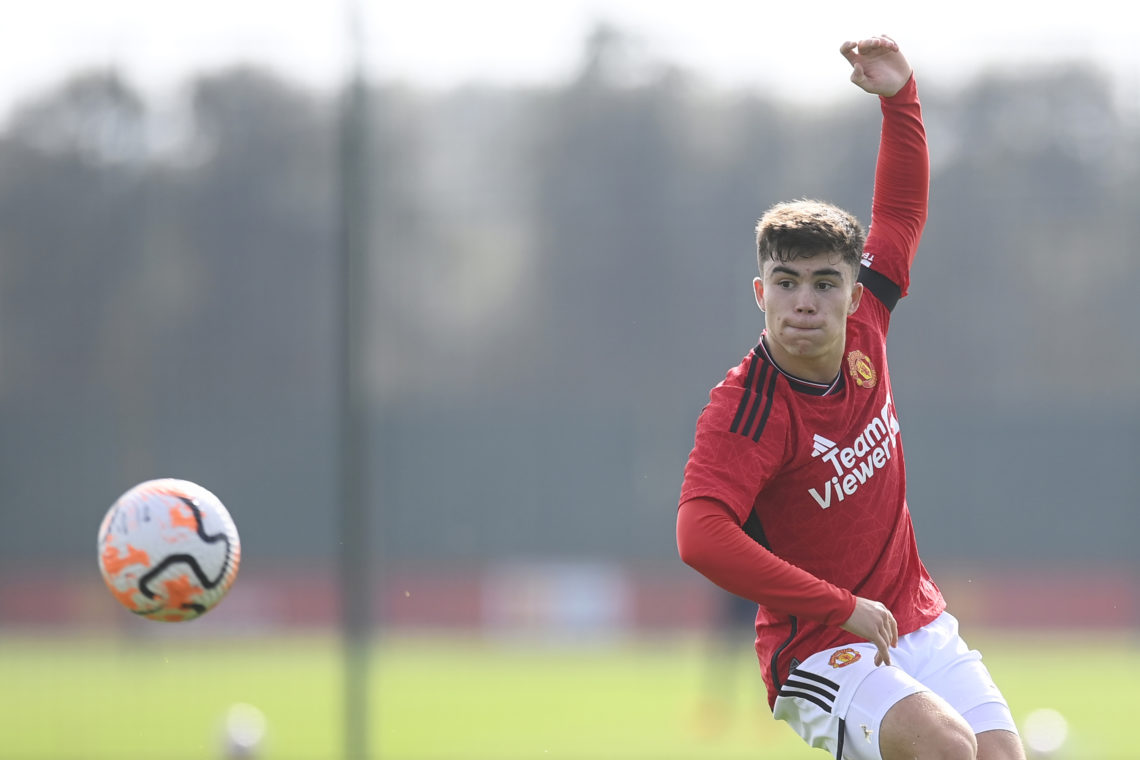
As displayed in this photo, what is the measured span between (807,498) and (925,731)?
0.74 m

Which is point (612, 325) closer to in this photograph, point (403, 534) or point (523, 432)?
point (523, 432)

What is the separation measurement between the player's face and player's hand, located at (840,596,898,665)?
724 millimetres

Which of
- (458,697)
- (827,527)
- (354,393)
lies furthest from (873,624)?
(458,697)

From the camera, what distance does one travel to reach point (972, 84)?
61.0 ft

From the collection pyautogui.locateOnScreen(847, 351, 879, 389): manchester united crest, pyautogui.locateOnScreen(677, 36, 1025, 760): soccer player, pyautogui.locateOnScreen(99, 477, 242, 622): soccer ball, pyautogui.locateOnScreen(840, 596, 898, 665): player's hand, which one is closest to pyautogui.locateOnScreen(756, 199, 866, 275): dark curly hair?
pyautogui.locateOnScreen(677, 36, 1025, 760): soccer player

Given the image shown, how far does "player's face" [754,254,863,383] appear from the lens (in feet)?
13.3

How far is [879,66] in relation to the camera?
4684 mm

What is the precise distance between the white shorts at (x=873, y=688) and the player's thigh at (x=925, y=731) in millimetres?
30

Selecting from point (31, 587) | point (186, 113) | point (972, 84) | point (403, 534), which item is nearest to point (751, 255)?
point (972, 84)

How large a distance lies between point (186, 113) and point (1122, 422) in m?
13.6

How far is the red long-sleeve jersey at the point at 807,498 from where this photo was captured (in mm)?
3863

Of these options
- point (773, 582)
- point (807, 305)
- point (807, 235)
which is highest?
point (807, 235)

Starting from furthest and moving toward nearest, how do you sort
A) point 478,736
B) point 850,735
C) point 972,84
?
point 972,84
point 478,736
point 850,735

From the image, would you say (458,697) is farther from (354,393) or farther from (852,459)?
(852,459)
